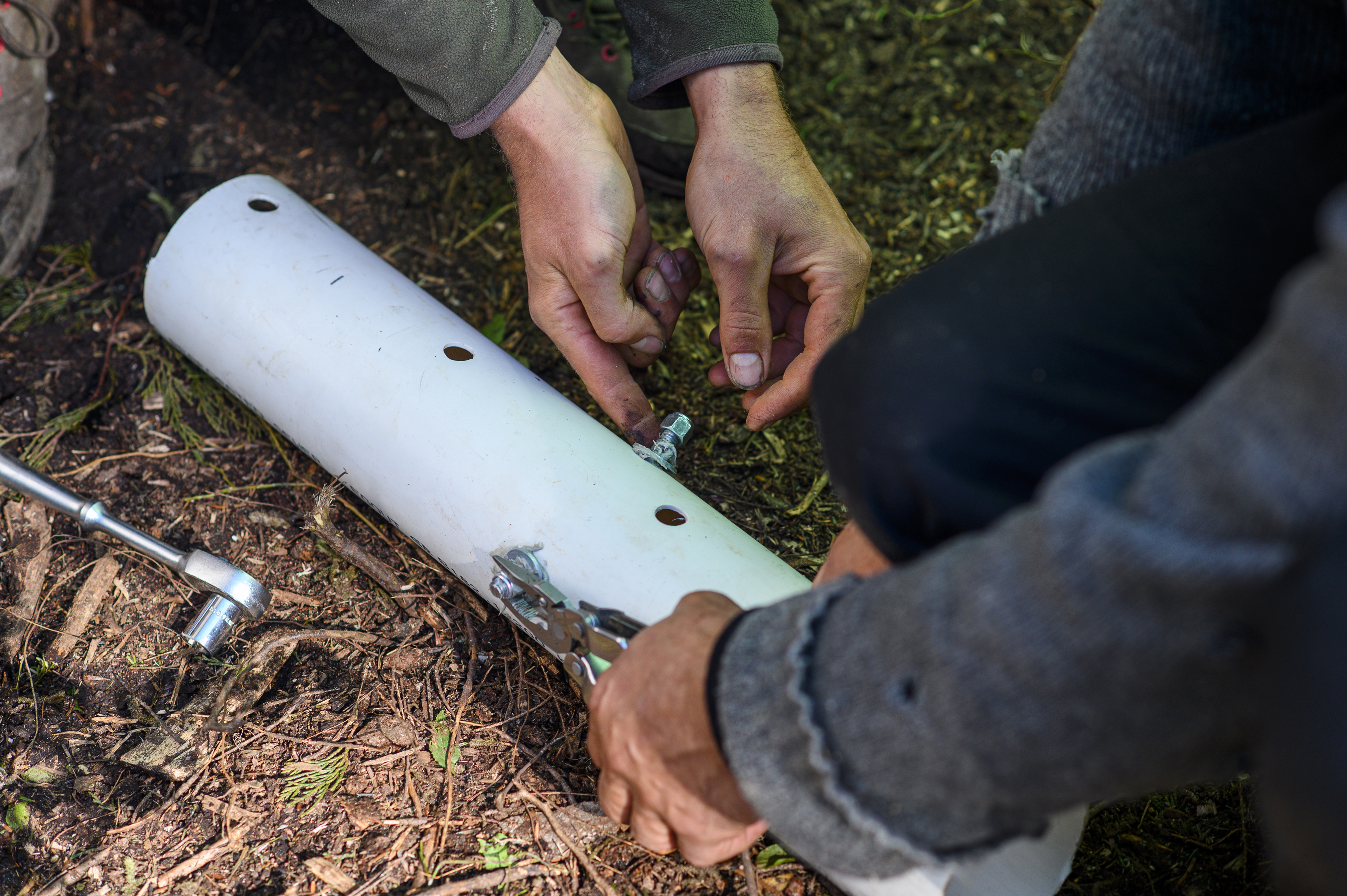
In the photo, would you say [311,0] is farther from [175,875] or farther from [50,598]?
[175,875]

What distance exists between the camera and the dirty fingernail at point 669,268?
157cm

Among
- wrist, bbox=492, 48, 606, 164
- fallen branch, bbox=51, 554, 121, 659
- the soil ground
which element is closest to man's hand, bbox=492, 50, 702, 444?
wrist, bbox=492, 48, 606, 164

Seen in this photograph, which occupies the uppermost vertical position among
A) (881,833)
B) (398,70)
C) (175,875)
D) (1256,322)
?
(1256,322)

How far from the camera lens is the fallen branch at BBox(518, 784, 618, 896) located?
1.23 meters

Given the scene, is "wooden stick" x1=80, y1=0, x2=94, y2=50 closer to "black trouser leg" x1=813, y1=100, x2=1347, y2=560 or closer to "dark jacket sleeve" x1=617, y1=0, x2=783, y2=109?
"dark jacket sleeve" x1=617, y1=0, x2=783, y2=109

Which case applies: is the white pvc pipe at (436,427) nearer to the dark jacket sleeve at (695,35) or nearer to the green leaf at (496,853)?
the green leaf at (496,853)

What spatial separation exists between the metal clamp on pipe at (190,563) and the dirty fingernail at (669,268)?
0.84 m

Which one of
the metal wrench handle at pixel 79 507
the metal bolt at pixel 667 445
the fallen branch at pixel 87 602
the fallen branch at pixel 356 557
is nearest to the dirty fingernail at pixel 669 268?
the metal bolt at pixel 667 445

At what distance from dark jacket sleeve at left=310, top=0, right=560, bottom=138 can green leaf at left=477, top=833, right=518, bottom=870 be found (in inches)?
44.8

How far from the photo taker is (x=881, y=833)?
76 centimetres

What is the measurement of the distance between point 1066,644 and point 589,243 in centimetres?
100

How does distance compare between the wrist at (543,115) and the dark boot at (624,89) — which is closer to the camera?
the wrist at (543,115)

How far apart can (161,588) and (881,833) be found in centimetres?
128

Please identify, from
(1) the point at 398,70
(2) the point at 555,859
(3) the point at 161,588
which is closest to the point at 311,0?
(1) the point at 398,70
